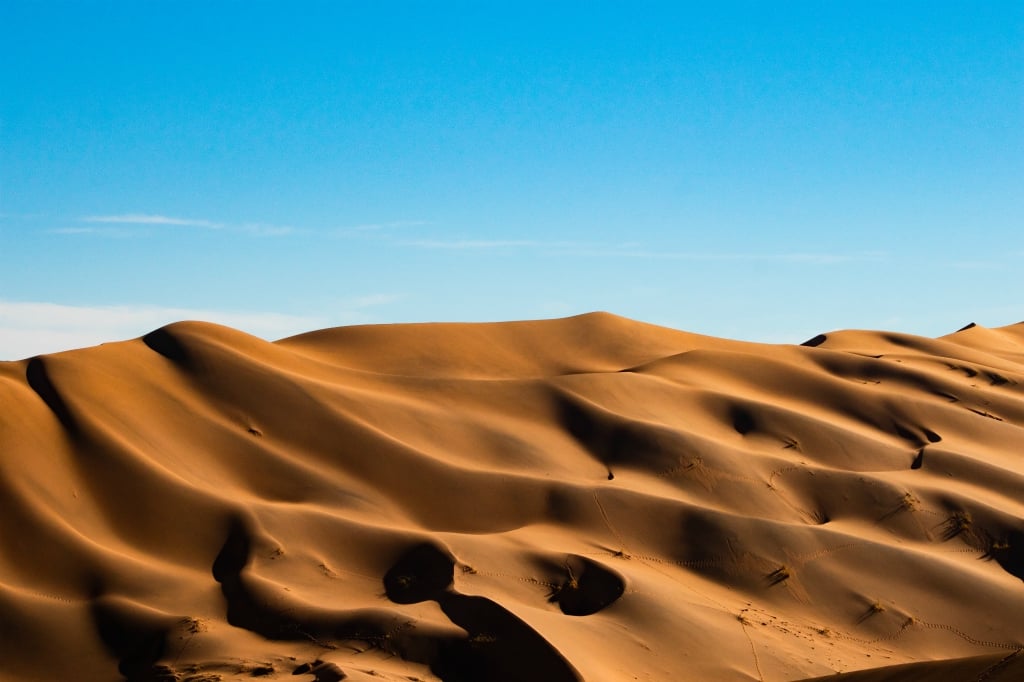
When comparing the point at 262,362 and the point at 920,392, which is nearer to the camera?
the point at 262,362

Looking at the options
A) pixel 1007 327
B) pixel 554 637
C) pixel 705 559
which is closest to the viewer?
pixel 554 637

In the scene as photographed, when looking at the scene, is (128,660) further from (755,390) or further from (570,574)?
(755,390)

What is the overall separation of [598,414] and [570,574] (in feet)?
17.5

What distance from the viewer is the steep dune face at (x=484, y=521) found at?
12.3 meters

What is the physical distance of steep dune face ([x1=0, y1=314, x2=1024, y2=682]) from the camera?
40.2ft

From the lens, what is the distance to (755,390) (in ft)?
69.4

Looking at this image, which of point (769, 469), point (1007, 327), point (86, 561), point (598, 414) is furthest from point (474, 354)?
point (1007, 327)

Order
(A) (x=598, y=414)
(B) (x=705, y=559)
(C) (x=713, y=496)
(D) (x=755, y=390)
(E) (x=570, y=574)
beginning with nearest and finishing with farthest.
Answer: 1. (E) (x=570, y=574)
2. (B) (x=705, y=559)
3. (C) (x=713, y=496)
4. (A) (x=598, y=414)
5. (D) (x=755, y=390)

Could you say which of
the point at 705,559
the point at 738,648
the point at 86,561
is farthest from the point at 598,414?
the point at 86,561

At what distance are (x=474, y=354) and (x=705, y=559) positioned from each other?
867 cm

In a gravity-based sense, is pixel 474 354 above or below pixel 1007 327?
above

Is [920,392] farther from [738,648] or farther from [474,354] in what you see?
[738,648]

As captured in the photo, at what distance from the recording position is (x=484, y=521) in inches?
603

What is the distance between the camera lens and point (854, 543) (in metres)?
15.2
